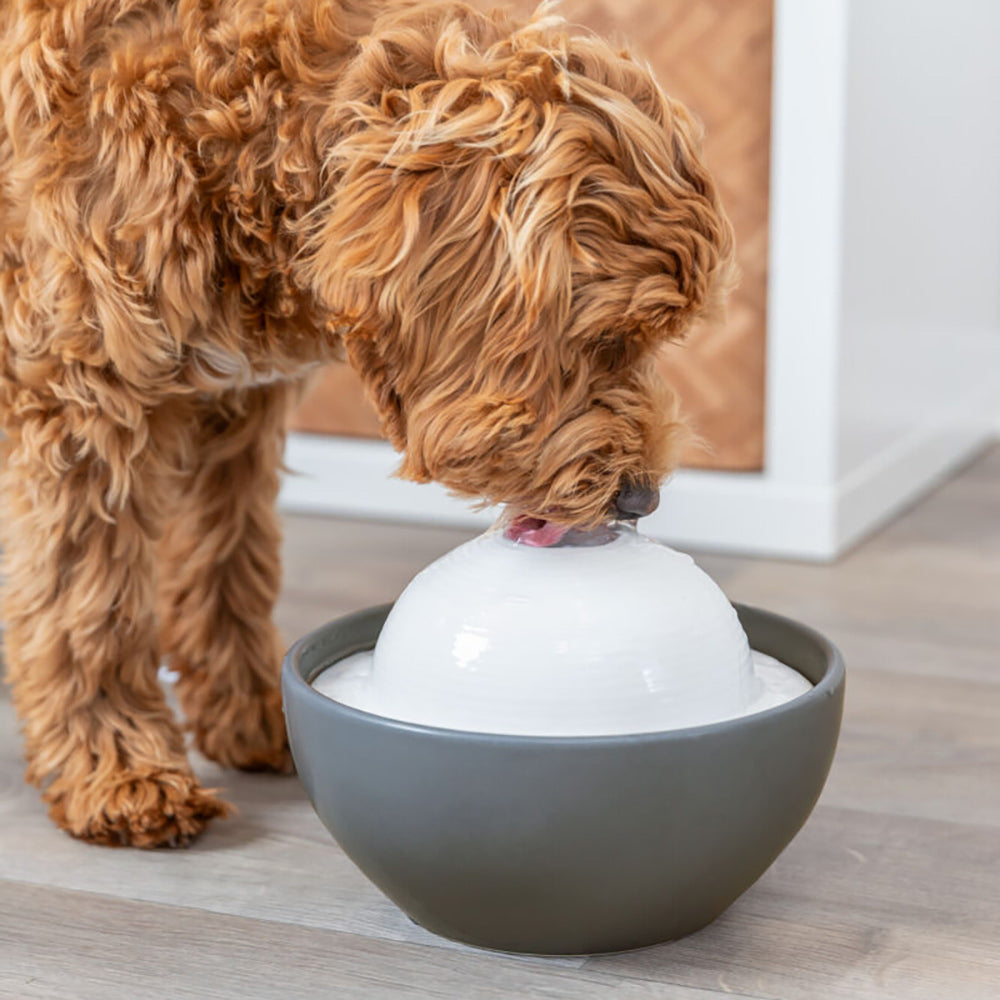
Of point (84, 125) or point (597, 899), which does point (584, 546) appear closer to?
point (597, 899)

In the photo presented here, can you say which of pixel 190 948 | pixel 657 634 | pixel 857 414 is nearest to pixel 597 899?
pixel 657 634

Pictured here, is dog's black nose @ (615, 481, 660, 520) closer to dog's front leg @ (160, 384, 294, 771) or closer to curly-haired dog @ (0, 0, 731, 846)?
curly-haired dog @ (0, 0, 731, 846)

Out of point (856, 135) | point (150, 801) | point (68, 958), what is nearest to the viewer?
point (68, 958)

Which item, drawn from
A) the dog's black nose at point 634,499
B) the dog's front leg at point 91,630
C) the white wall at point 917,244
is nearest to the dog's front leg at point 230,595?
the dog's front leg at point 91,630

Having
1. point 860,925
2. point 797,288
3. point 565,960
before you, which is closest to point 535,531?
point 565,960

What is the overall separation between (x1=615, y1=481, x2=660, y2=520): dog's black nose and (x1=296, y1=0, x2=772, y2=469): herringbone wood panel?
4.12ft

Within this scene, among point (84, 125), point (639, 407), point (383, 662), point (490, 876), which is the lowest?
point (490, 876)

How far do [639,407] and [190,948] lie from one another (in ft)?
1.84

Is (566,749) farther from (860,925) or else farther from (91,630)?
(91,630)

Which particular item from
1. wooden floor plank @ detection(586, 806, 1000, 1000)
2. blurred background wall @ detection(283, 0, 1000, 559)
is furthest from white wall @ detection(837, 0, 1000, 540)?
wooden floor plank @ detection(586, 806, 1000, 1000)

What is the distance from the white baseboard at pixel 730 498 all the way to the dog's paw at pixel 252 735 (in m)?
0.82

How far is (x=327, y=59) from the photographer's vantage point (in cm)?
128

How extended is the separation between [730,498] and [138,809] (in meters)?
1.34

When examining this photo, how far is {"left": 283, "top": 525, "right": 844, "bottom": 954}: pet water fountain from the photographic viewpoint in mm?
1088
